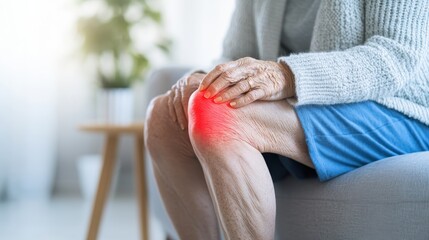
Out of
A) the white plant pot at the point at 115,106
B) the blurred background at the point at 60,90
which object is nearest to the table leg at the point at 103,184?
the white plant pot at the point at 115,106

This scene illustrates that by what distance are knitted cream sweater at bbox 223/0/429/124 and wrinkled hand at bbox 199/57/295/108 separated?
0.02 m

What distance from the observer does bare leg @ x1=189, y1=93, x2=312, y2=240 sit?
2.97 ft

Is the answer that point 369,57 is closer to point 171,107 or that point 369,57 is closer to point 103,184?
point 171,107

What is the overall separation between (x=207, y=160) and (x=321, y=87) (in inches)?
8.0

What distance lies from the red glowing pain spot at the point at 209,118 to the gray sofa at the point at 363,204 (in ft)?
0.68

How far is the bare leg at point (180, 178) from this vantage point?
114 cm

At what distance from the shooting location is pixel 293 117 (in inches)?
38.9

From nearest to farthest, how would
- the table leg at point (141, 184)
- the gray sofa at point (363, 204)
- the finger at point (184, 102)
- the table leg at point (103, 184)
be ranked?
the gray sofa at point (363, 204) → the finger at point (184, 102) → the table leg at point (103, 184) → the table leg at point (141, 184)

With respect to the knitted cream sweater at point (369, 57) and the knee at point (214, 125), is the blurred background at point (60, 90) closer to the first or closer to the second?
the knitted cream sweater at point (369, 57)

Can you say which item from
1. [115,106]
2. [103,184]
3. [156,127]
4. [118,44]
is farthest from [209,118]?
[118,44]

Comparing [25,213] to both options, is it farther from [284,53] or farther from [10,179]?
[284,53]

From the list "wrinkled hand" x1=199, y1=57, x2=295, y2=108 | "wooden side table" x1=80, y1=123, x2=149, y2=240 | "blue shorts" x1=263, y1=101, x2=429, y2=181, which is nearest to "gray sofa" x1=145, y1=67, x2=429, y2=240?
"blue shorts" x1=263, y1=101, x2=429, y2=181

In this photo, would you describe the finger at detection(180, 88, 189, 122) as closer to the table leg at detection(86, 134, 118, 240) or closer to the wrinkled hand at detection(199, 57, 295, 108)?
the wrinkled hand at detection(199, 57, 295, 108)

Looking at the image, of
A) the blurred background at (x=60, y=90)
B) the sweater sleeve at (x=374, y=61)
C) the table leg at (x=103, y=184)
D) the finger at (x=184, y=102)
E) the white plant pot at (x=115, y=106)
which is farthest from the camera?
the blurred background at (x=60, y=90)
